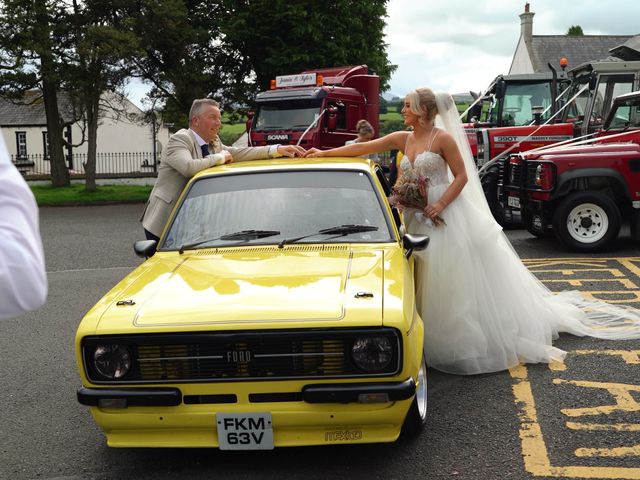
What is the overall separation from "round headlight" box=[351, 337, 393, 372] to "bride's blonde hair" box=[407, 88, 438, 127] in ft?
9.01

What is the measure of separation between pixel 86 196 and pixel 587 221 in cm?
1709

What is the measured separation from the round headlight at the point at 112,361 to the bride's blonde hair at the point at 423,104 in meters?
3.16

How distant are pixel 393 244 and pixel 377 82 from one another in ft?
53.0

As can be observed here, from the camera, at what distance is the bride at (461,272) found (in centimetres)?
547

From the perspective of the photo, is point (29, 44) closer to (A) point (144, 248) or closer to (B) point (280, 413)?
(A) point (144, 248)

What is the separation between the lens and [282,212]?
5102 millimetres

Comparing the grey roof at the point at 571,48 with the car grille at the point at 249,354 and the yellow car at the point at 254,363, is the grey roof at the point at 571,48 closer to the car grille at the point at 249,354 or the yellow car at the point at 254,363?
the yellow car at the point at 254,363

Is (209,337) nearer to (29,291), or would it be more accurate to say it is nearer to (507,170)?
(29,291)

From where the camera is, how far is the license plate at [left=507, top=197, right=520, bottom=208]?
12015 mm

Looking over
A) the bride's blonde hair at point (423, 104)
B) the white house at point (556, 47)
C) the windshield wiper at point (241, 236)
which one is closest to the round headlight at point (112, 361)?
the windshield wiper at point (241, 236)

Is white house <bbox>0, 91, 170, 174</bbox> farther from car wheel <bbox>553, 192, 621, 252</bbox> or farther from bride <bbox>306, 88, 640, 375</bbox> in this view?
bride <bbox>306, 88, 640, 375</bbox>

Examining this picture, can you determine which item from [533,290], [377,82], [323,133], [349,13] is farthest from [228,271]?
[349,13]

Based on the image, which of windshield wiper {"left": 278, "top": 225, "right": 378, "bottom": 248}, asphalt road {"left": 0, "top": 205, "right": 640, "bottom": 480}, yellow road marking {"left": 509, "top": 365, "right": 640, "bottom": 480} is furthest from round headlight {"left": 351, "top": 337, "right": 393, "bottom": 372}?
windshield wiper {"left": 278, "top": 225, "right": 378, "bottom": 248}

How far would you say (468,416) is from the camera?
4668 mm
